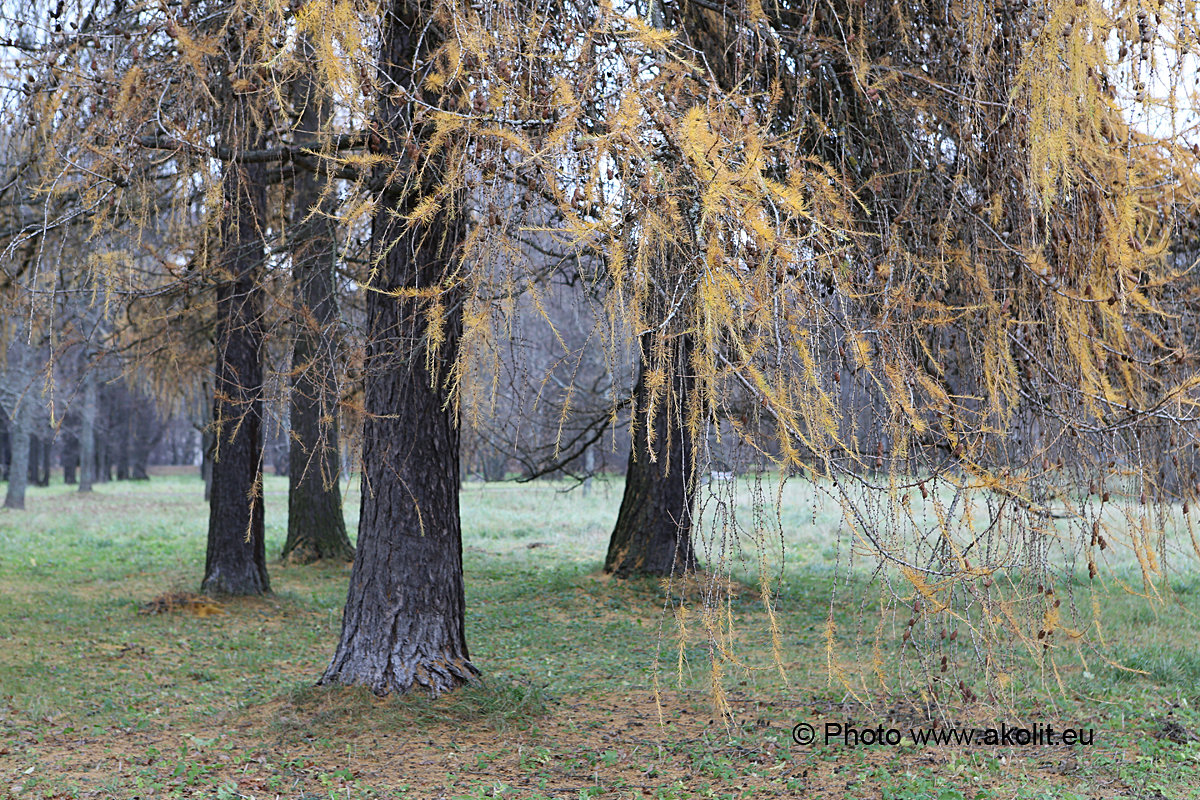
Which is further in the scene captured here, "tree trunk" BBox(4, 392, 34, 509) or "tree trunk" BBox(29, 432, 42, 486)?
"tree trunk" BBox(29, 432, 42, 486)

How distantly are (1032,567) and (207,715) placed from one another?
4867mm

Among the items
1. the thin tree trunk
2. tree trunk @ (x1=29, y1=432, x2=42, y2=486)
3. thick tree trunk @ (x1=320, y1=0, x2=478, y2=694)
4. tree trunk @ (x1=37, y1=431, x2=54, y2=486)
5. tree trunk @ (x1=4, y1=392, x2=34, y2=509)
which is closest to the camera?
thick tree trunk @ (x1=320, y1=0, x2=478, y2=694)

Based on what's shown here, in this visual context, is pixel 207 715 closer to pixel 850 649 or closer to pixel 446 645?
pixel 446 645

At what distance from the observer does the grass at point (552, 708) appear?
4.55m

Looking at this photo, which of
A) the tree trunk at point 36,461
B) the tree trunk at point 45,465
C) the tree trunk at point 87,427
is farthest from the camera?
the tree trunk at point 36,461

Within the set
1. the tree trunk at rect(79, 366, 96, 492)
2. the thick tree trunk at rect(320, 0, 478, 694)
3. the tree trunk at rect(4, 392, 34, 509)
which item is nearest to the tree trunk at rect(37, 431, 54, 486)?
the tree trunk at rect(79, 366, 96, 492)

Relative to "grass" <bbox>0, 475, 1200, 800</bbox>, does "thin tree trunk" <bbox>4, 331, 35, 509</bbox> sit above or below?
above

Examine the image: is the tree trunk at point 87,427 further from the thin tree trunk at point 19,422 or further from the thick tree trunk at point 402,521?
the thick tree trunk at point 402,521

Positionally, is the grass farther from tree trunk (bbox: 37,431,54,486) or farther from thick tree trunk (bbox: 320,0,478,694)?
tree trunk (bbox: 37,431,54,486)

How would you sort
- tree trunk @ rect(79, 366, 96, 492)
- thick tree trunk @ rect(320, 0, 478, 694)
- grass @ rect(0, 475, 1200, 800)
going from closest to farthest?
grass @ rect(0, 475, 1200, 800) → thick tree trunk @ rect(320, 0, 478, 694) → tree trunk @ rect(79, 366, 96, 492)

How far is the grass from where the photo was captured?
4.55 meters

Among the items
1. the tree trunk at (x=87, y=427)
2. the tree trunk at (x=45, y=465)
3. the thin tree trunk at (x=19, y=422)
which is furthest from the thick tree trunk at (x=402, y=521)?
the tree trunk at (x=45, y=465)

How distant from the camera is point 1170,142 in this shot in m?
4.73

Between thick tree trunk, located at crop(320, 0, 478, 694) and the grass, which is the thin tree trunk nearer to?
the grass
